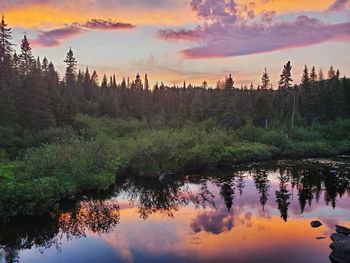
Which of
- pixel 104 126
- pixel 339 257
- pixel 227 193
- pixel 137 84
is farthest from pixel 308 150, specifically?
pixel 137 84

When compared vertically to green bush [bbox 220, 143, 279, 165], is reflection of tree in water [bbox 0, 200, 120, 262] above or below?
below

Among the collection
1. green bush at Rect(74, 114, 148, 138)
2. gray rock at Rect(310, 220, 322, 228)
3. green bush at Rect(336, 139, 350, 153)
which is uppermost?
green bush at Rect(74, 114, 148, 138)

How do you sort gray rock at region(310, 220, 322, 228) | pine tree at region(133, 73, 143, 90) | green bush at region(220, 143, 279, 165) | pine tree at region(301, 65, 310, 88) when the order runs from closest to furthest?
gray rock at region(310, 220, 322, 228)
green bush at region(220, 143, 279, 165)
pine tree at region(301, 65, 310, 88)
pine tree at region(133, 73, 143, 90)

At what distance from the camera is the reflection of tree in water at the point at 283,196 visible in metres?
26.9

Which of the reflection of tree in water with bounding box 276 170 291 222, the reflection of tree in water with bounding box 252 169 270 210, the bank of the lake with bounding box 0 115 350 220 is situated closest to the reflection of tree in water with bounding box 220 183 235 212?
the reflection of tree in water with bounding box 252 169 270 210

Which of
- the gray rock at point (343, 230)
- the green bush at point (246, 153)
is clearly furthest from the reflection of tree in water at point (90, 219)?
the green bush at point (246, 153)

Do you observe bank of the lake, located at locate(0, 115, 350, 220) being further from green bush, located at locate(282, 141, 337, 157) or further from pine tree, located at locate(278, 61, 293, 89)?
pine tree, located at locate(278, 61, 293, 89)

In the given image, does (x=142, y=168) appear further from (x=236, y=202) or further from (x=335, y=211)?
(x=335, y=211)

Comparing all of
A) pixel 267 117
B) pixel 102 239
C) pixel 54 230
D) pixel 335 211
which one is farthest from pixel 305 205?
pixel 267 117

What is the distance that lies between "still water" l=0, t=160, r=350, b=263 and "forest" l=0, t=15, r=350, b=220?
2.01 m

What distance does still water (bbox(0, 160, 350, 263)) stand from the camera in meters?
19.7

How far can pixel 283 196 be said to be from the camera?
31672 mm

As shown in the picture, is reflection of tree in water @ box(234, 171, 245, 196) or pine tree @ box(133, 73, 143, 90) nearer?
reflection of tree in water @ box(234, 171, 245, 196)

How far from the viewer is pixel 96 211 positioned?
1050 inches
